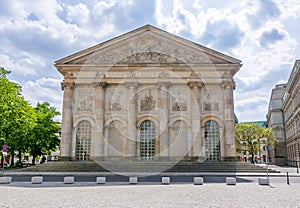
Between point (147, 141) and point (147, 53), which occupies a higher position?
point (147, 53)

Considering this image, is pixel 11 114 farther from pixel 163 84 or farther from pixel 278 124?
pixel 278 124

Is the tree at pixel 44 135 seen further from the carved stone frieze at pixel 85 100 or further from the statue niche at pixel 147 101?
the statue niche at pixel 147 101

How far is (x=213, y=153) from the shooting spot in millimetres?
32312

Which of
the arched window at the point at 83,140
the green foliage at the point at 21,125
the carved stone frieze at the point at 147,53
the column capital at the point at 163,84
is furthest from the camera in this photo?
the carved stone frieze at the point at 147,53

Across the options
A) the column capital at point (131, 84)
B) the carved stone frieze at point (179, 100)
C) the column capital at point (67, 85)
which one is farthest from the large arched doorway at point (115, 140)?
the carved stone frieze at point (179, 100)

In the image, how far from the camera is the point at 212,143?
106ft

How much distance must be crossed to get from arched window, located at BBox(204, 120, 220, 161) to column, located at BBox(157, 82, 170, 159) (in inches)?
173

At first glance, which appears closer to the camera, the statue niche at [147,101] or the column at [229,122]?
the column at [229,122]

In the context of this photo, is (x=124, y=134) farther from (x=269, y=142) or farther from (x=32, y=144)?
(x=269, y=142)

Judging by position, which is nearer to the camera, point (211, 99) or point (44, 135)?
point (211, 99)

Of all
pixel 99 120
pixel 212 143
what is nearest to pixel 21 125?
pixel 99 120

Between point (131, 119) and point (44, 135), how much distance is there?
15.7 m

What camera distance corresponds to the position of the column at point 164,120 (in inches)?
1248

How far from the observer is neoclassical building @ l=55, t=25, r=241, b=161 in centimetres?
3209
